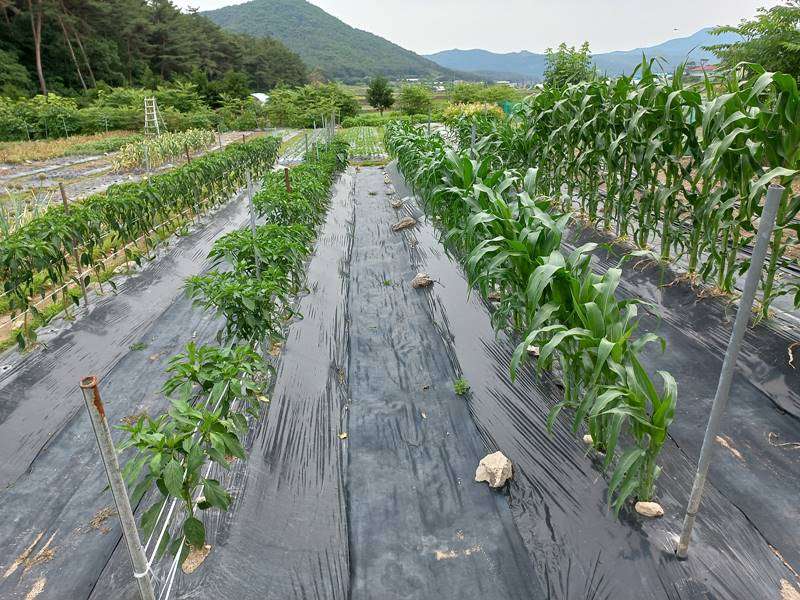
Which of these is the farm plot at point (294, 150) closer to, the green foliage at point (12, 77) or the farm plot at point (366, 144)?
the farm plot at point (366, 144)

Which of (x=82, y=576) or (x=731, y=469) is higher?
(x=731, y=469)

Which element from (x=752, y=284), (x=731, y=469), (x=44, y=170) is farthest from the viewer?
(x=44, y=170)

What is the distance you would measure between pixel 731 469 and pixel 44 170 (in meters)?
16.1

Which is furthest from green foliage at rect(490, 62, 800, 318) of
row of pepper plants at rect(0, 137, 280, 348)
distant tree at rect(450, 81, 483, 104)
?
distant tree at rect(450, 81, 483, 104)

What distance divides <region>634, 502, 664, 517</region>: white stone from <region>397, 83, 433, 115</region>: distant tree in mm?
27132

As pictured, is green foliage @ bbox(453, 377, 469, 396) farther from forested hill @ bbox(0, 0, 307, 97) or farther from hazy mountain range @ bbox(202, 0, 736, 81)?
hazy mountain range @ bbox(202, 0, 736, 81)

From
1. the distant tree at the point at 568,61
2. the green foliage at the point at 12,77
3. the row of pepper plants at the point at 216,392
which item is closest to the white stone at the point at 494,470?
the row of pepper plants at the point at 216,392

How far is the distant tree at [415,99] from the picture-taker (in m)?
27.0

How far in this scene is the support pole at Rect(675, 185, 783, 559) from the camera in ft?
5.02

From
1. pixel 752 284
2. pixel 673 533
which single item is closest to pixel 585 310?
pixel 752 284

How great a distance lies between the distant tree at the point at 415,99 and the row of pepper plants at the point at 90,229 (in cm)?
2001

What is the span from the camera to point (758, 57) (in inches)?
403

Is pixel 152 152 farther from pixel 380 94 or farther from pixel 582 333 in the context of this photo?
pixel 380 94

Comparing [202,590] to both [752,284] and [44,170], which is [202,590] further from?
[44,170]
